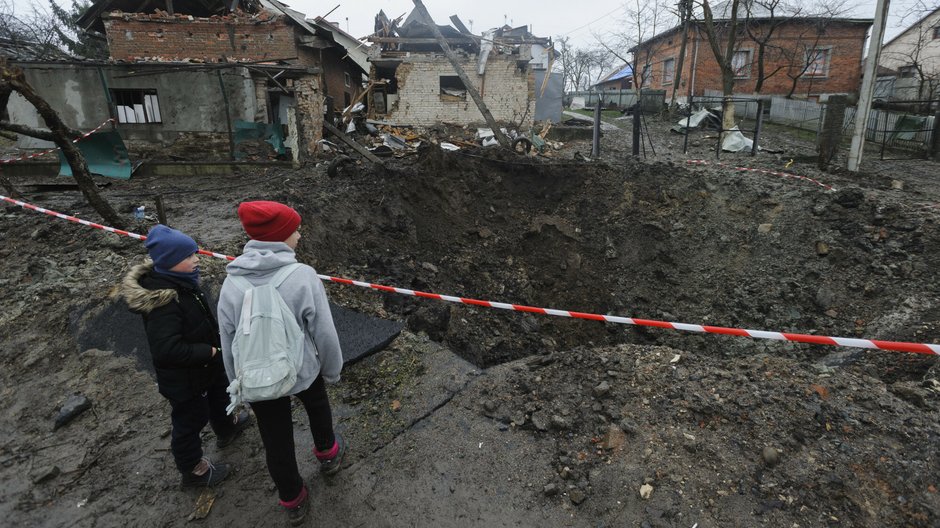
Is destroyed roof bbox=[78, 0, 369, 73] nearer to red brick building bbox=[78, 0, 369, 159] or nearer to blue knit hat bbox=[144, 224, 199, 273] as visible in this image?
red brick building bbox=[78, 0, 369, 159]

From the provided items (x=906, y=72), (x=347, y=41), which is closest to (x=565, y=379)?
(x=347, y=41)

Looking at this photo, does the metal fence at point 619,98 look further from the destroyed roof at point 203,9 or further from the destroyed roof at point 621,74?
the destroyed roof at point 203,9

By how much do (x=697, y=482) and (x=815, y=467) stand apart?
2.04 ft

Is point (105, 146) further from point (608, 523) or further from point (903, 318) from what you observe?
point (903, 318)

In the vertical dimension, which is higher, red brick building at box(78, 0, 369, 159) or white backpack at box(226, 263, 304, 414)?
red brick building at box(78, 0, 369, 159)

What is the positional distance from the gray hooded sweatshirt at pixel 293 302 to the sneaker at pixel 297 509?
2.14ft

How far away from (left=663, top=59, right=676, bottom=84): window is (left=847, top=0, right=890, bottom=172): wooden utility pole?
22598 millimetres

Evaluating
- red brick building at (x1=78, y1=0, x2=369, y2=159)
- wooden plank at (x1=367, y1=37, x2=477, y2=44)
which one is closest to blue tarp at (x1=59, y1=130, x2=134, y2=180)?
red brick building at (x1=78, y1=0, x2=369, y2=159)

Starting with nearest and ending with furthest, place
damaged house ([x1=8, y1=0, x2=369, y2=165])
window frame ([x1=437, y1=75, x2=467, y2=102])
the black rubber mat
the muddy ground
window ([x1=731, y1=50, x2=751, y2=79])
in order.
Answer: the muddy ground
the black rubber mat
damaged house ([x1=8, y1=0, x2=369, y2=165])
window frame ([x1=437, y1=75, x2=467, y2=102])
window ([x1=731, y1=50, x2=751, y2=79])

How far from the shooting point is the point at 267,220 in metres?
2.10

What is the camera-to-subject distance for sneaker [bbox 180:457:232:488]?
2.62m

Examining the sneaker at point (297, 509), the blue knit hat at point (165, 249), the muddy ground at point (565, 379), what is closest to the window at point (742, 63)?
the muddy ground at point (565, 379)

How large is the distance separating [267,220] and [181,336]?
0.86 m

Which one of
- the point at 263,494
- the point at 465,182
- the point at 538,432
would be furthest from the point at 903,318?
the point at 465,182
